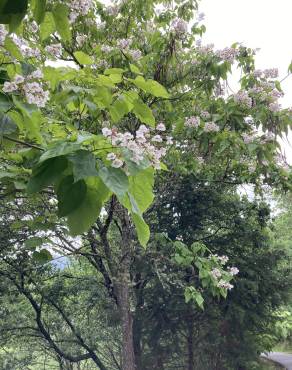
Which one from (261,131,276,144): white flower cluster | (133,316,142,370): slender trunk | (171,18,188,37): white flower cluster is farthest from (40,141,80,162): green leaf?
(133,316,142,370): slender trunk

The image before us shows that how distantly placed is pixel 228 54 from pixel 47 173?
10.9ft

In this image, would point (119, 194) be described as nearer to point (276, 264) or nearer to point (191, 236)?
point (191, 236)

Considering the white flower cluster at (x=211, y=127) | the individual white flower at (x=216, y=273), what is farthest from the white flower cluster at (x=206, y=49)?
the individual white flower at (x=216, y=273)

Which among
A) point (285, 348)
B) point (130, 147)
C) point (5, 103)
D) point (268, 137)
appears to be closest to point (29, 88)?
point (5, 103)

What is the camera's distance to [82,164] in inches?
33.6

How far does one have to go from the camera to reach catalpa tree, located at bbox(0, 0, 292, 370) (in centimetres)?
91

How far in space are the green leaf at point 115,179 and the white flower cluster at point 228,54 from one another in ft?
10.5

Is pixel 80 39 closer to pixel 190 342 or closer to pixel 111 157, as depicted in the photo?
pixel 111 157

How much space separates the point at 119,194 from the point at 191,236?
6449 mm

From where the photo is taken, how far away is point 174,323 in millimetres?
7262

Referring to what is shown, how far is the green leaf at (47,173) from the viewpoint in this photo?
2.81 feet

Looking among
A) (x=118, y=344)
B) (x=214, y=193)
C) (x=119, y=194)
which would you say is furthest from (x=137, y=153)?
(x=118, y=344)

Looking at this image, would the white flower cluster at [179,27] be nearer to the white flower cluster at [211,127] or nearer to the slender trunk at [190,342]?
the white flower cluster at [211,127]

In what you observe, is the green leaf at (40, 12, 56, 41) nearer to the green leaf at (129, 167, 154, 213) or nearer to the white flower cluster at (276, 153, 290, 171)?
the green leaf at (129, 167, 154, 213)
